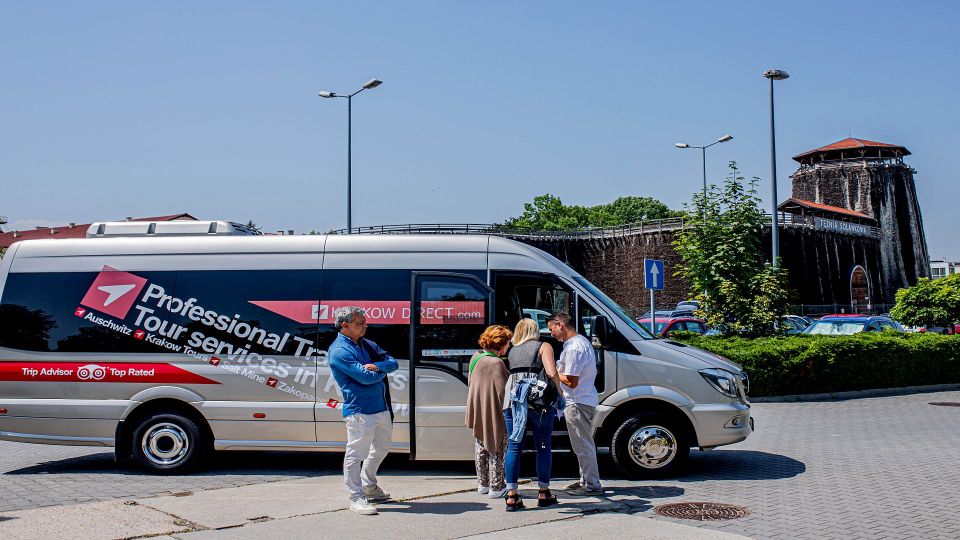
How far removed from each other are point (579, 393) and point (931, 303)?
2257cm

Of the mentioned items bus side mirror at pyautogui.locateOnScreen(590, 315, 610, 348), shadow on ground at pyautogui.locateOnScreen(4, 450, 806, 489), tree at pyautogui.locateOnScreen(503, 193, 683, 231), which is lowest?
shadow on ground at pyautogui.locateOnScreen(4, 450, 806, 489)

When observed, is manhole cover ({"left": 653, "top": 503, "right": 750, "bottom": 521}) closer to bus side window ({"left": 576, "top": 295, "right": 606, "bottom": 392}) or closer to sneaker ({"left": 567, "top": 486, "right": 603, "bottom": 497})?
sneaker ({"left": 567, "top": 486, "right": 603, "bottom": 497})

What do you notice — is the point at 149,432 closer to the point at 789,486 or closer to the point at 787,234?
the point at 789,486

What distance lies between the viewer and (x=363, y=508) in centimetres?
746

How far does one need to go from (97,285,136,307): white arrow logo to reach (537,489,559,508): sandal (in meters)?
5.47

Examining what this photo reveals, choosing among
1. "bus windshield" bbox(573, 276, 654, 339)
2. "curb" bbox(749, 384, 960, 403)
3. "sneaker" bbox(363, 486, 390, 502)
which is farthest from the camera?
"curb" bbox(749, 384, 960, 403)

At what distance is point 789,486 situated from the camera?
28.8ft

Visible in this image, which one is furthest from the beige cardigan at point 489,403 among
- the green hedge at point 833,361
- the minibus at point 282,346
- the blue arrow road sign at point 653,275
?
the blue arrow road sign at point 653,275

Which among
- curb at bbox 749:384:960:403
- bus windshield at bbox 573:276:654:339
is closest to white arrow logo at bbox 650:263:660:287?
curb at bbox 749:384:960:403

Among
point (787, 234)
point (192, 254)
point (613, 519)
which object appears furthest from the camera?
point (787, 234)

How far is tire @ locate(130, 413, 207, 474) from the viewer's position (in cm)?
973

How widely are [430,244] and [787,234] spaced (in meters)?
63.8

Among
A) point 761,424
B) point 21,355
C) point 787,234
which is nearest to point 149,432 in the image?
point 21,355

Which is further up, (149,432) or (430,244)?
(430,244)
